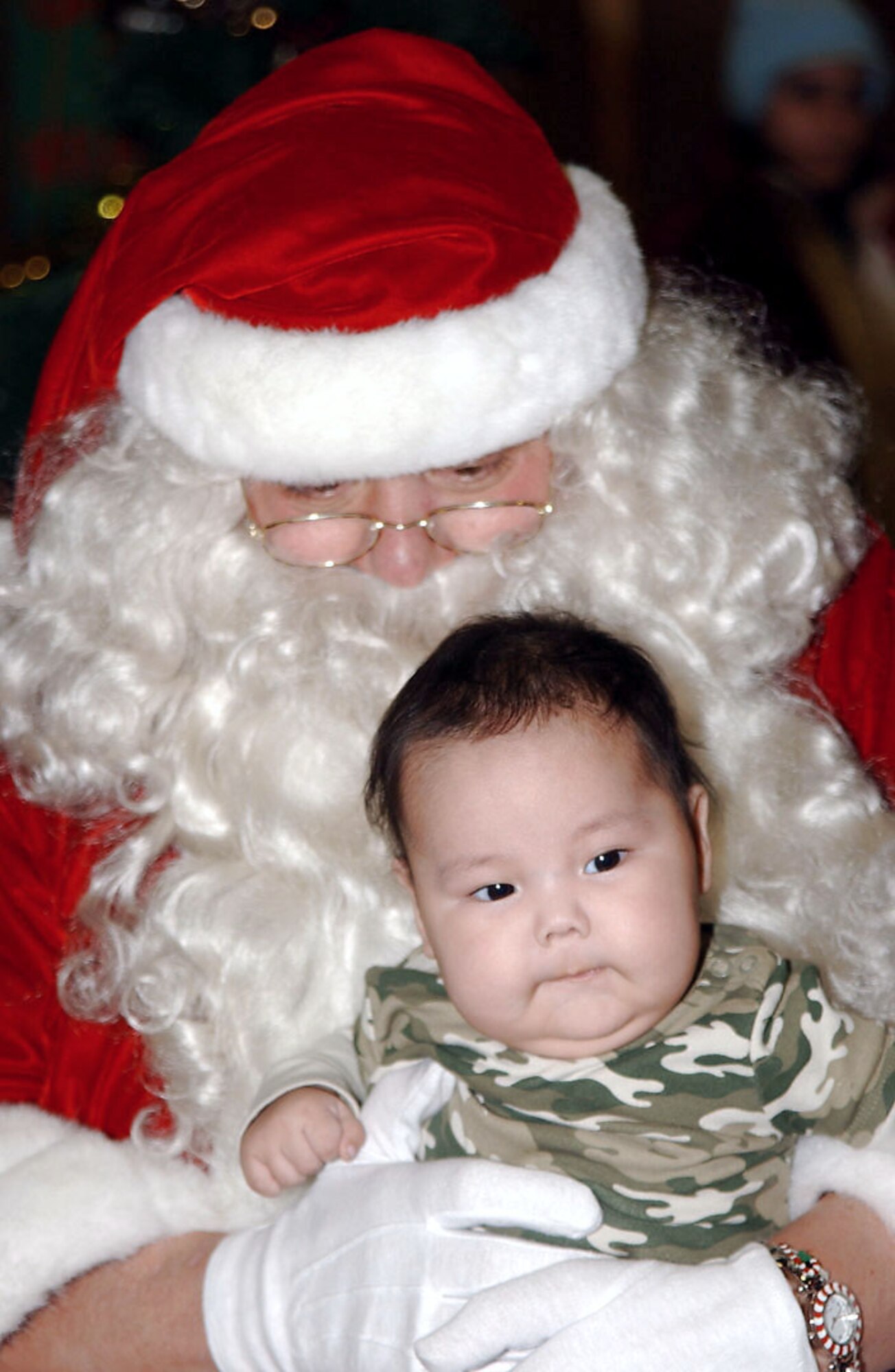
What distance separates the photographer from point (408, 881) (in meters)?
1.72

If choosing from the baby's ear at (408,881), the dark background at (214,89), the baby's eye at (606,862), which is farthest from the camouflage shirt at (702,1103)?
the dark background at (214,89)

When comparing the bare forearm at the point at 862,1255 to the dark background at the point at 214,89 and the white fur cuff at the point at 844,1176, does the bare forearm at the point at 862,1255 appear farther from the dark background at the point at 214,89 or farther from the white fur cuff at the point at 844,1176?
the dark background at the point at 214,89

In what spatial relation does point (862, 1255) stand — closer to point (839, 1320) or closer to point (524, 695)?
point (839, 1320)

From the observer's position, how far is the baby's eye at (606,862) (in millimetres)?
1569

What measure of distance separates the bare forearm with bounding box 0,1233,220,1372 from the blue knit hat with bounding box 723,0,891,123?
16.2ft

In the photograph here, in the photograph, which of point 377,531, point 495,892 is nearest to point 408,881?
point 495,892

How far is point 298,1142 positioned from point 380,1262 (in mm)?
177

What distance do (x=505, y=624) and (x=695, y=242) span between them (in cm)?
282

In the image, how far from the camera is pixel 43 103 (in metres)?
5.28

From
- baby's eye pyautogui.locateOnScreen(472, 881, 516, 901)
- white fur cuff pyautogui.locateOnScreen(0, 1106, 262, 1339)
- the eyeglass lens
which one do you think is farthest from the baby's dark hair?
white fur cuff pyautogui.locateOnScreen(0, 1106, 262, 1339)

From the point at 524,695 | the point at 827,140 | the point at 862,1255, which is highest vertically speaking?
the point at 524,695

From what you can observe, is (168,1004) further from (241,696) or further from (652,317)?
(652,317)

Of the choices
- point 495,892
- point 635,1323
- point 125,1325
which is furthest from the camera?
point 125,1325

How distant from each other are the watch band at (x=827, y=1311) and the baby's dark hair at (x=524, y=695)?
0.48 meters
